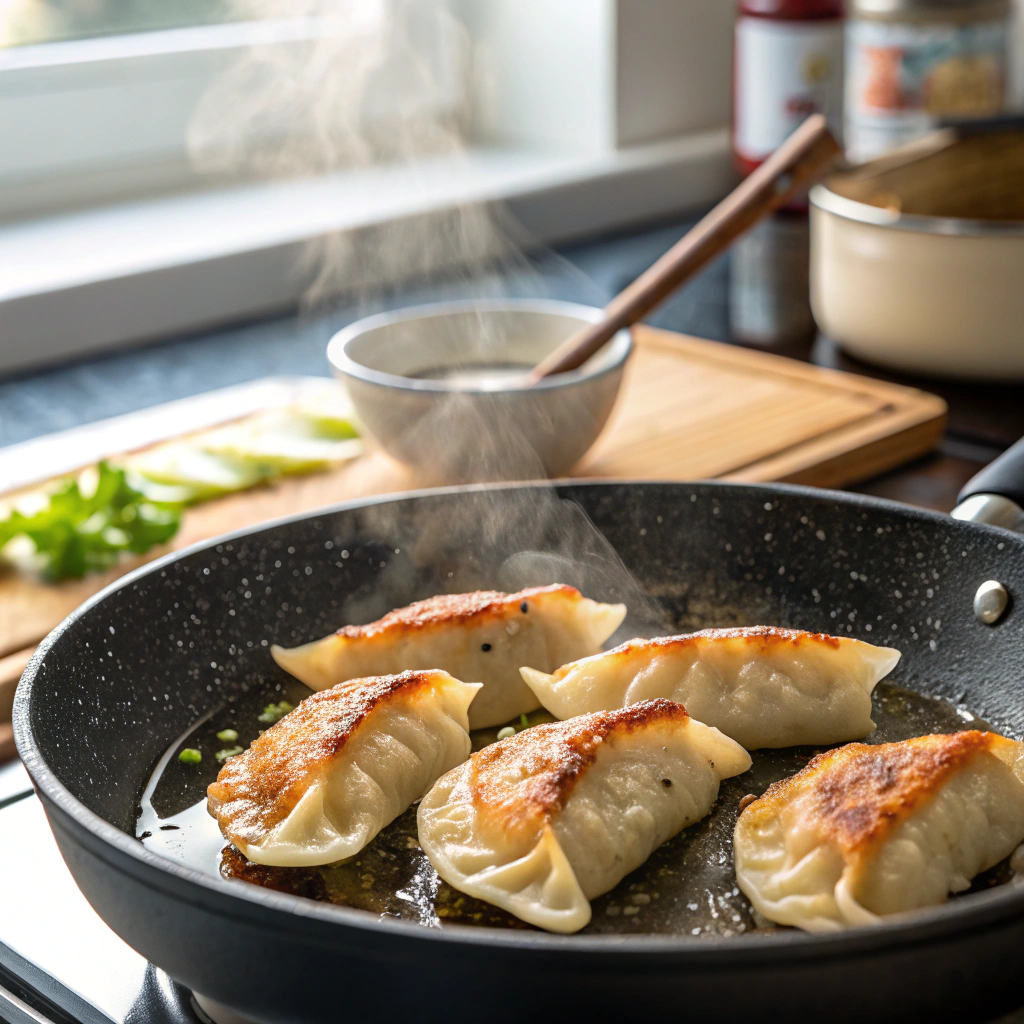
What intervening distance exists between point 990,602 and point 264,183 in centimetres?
263

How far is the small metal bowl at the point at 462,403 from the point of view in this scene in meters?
1.71

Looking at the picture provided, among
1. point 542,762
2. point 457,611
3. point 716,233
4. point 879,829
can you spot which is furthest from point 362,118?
point 879,829

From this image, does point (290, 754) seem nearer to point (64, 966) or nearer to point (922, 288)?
point (64, 966)

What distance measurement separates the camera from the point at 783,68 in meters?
2.58

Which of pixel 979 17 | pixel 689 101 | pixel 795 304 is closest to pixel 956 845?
pixel 795 304

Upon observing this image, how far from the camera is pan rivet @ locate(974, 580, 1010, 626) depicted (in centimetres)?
124

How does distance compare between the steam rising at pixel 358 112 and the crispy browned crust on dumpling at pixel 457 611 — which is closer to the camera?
the crispy browned crust on dumpling at pixel 457 611

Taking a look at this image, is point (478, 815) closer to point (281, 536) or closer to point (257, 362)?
point (281, 536)

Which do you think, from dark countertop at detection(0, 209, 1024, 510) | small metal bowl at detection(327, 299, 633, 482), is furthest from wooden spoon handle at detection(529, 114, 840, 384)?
dark countertop at detection(0, 209, 1024, 510)

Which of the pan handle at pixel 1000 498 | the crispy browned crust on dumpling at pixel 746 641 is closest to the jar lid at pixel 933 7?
the pan handle at pixel 1000 498

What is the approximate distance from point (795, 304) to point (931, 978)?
1.91 meters

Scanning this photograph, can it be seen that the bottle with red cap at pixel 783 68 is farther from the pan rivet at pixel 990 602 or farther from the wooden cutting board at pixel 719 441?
the pan rivet at pixel 990 602

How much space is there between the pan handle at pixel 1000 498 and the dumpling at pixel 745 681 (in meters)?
0.19

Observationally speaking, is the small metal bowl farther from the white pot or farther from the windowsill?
the windowsill
